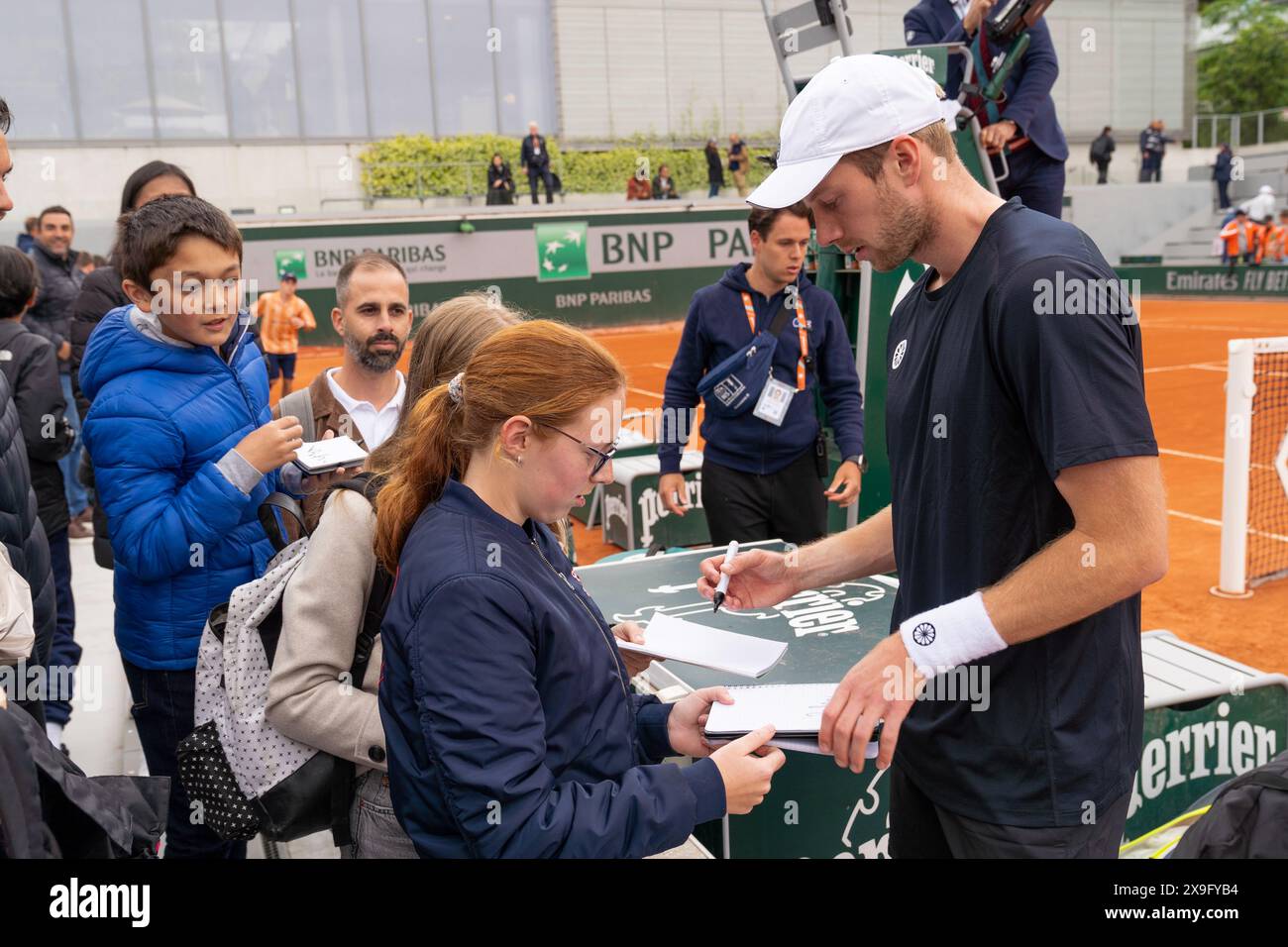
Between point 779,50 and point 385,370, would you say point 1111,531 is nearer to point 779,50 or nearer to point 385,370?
point 385,370

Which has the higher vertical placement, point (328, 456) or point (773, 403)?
point (328, 456)

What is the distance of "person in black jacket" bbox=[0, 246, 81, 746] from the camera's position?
4828 millimetres

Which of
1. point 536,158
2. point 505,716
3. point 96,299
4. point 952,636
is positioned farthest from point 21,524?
point 536,158

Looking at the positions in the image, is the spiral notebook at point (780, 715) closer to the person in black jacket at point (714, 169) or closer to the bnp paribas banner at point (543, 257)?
the bnp paribas banner at point (543, 257)

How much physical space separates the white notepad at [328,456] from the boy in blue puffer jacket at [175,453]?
0.09 metres

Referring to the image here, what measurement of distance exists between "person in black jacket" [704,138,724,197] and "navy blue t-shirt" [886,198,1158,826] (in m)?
28.8

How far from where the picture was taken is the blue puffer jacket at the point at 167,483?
293cm

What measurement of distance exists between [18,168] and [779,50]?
88.7 feet

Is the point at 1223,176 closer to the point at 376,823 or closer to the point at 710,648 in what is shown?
the point at 710,648

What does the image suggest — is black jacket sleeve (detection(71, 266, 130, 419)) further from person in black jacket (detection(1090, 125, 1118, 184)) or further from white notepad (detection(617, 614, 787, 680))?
person in black jacket (detection(1090, 125, 1118, 184))

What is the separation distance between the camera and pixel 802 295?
16.6ft

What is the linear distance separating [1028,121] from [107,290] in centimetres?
449

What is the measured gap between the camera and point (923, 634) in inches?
77.5
